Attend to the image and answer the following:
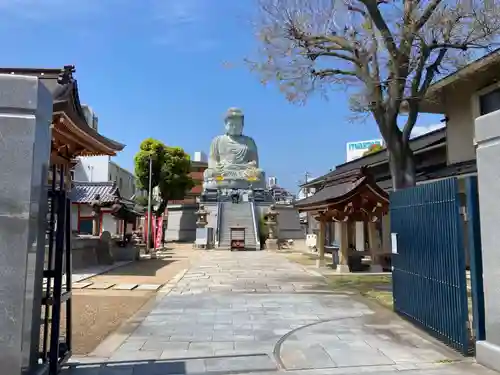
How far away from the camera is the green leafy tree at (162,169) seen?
1633 inches

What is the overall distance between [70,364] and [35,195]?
2331 mm

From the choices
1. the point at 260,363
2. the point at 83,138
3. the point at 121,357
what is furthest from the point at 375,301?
the point at 83,138

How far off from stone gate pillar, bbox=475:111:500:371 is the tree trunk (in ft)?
17.1

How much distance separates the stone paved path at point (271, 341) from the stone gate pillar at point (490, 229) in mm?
275

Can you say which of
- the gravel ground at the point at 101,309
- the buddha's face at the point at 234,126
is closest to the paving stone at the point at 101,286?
the gravel ground at the point at 101,309

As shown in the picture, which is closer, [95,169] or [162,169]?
[162,169]

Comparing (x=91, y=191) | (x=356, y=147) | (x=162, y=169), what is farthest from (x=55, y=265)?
(x=356, y=147)

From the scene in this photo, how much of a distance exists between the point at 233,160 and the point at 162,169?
7.47 meters

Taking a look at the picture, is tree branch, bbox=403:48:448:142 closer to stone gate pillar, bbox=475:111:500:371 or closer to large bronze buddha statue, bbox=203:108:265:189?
stone gate pillar, bbox=475:111:500:371

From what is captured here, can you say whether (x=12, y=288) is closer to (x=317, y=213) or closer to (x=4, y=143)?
(x=4, y=143)

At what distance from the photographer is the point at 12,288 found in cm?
380

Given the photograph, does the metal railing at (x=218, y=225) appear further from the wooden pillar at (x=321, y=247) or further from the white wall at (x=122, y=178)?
the wooden pillar at (x=321, y=247)

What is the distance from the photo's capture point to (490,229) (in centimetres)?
514

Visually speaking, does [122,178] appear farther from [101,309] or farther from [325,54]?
[101,309]
